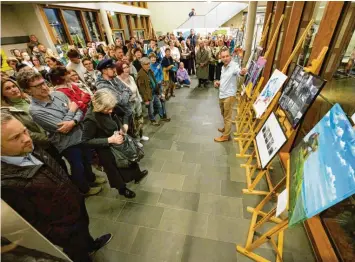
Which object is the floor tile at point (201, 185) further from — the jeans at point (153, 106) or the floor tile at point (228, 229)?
the jeans at point (153, 106)

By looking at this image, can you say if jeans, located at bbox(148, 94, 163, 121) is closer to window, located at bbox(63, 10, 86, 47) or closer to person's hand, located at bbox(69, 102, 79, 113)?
person's hand, located at bbox(69, 102, 79, 113)

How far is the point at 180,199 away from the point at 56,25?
8830mm

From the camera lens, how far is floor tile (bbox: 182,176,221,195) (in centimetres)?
245

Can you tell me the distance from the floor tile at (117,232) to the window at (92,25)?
32.6 ft

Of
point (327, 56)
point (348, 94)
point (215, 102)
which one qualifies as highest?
point (327, 56)

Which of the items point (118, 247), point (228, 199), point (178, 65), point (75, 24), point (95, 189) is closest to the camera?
point (118, 247)

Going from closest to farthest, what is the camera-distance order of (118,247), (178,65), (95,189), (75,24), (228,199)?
1. (118,247)
2. (228,199)
3. (95,189)
4. (178,65)
5. (75,24)

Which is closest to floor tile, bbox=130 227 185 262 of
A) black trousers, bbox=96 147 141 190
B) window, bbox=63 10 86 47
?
black trousers, bbox=96 147 141 190

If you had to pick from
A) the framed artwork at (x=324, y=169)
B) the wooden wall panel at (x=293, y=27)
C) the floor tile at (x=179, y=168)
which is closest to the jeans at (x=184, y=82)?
the wooden wall panel at (x=293, y=27)

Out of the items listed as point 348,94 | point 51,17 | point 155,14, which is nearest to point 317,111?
point 348,94

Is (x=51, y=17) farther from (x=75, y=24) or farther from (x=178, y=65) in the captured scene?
(x=178, y=65)

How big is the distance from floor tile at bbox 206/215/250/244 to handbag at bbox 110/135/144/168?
3.81ft

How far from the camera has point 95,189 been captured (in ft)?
8.23

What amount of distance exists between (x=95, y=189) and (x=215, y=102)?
3955 mm
